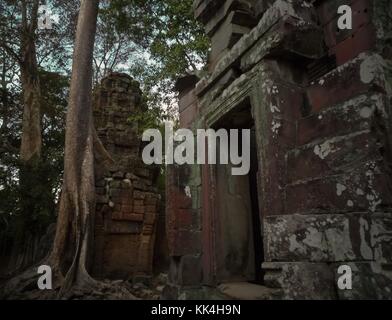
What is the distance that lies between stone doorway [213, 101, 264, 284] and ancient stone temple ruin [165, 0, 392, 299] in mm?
10

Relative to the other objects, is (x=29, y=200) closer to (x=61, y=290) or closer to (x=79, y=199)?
(x=79, y=199)

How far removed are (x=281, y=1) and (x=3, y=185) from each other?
33.2 feet

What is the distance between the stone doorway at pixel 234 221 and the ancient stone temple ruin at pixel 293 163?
0.4 inches

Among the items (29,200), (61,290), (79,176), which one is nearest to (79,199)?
(79,176)

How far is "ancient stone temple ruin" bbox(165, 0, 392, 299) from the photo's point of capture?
190cm

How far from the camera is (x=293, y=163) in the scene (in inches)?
95.8

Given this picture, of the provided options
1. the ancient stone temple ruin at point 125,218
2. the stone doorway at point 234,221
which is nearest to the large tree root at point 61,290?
the ancient stone temple ruin at point 125,218

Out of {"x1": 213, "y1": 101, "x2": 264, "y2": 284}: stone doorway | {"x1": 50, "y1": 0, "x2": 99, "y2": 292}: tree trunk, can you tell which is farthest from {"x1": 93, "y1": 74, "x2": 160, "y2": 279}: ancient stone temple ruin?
{"x1": 213, "y1": 101, "x2": 264, "y2": 284}: stone doorway

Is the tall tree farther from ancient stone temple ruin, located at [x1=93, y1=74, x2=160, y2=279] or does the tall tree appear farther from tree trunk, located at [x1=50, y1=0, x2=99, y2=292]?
ancient stone temple ruin, located at [x1=93, y1=74, x2=160, y2=279]

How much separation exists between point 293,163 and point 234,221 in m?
1.20

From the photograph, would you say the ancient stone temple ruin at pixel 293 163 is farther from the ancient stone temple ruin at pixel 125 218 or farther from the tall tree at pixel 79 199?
the ancient stone temple ruin at pixel 125 218

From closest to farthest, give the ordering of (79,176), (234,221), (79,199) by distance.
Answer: (234,221), (79,199), (79,176)

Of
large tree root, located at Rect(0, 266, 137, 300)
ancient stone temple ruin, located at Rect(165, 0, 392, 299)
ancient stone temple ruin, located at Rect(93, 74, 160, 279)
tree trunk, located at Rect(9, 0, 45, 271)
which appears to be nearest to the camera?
ancient stone temple ruin, located at Rect(165, 0, 392, 299)

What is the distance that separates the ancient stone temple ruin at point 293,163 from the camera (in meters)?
1.90
